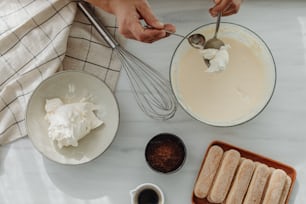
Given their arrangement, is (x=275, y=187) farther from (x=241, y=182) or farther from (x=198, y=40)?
(x=198, y=40)

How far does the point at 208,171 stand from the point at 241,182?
0.25 feet

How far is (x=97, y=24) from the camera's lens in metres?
1.17

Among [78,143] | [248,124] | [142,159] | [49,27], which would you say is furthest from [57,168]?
[248,124]

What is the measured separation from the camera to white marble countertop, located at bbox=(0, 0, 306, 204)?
1.17m

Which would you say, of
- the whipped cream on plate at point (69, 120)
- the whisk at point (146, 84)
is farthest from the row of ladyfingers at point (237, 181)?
the whipped cream on plate at point (69, 120)

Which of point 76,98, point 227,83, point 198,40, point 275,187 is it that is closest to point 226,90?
point 227,83

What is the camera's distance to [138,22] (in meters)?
1.02

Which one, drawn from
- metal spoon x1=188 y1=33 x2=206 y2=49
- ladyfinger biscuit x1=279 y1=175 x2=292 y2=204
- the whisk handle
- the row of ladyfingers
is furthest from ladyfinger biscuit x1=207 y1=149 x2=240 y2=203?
the whisk handle

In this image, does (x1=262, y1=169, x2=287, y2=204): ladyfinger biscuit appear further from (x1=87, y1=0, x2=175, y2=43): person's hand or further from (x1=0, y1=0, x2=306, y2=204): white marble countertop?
(x1=87, y1=0, x2=175, y2=43): person's hand

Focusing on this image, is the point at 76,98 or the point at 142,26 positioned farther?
the point at 76,98

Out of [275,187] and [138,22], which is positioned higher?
[138,22]

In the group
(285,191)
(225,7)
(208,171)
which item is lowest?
(285,191)

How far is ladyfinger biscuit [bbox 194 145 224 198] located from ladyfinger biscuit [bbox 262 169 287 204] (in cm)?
12

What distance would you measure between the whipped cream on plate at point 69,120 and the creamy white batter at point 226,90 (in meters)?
0.21
